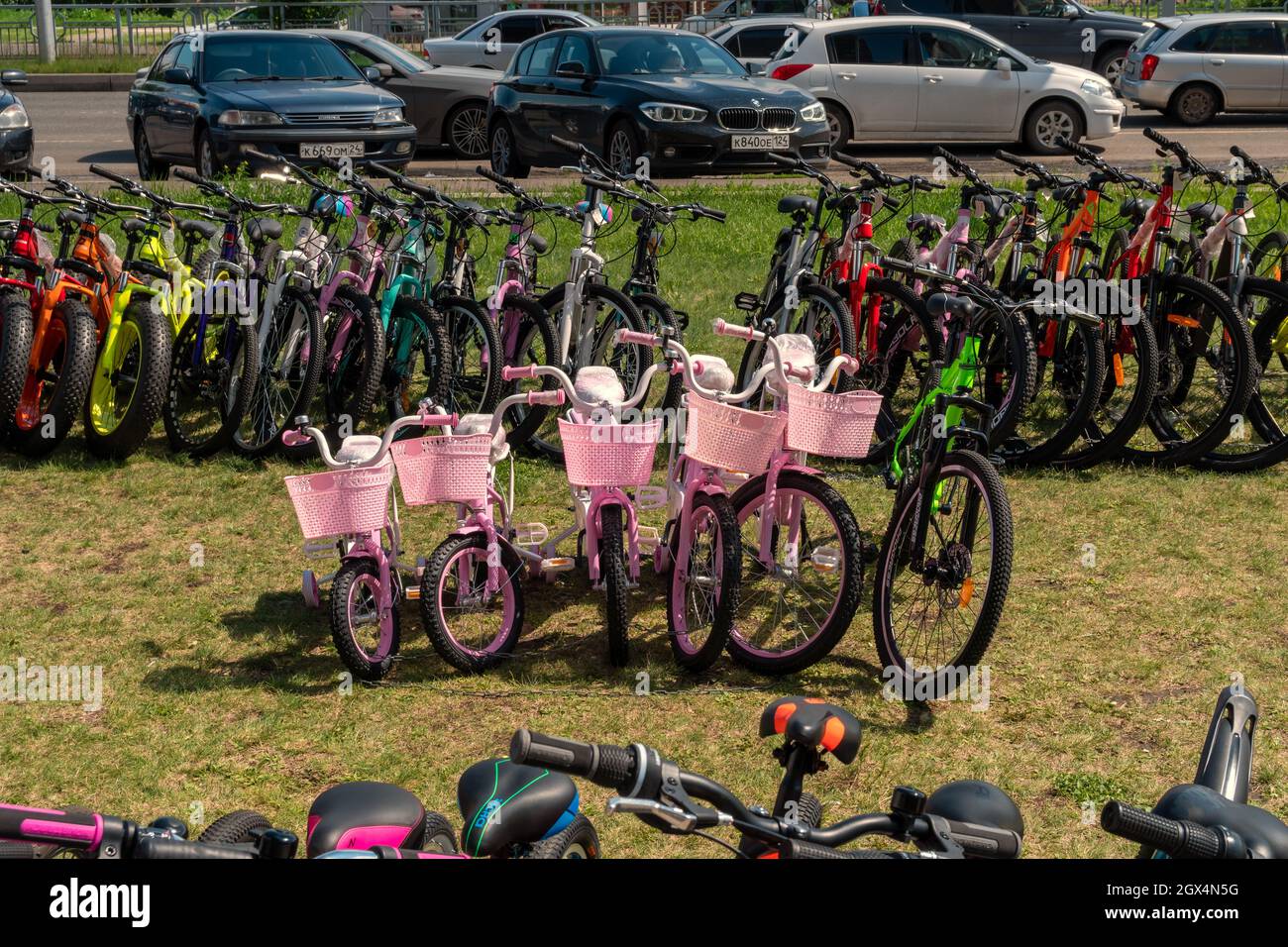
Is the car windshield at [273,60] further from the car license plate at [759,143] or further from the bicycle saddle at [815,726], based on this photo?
the bicycle saddle at [815,726]

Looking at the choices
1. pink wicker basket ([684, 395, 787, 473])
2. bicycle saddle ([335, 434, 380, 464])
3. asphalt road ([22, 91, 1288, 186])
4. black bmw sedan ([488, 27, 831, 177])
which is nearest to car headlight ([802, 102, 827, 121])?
black bmw sedan ([488, 27, 831, 177])

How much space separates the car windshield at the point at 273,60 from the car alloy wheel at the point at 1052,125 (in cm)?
750

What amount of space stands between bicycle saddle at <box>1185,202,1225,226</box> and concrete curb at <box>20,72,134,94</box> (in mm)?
22392

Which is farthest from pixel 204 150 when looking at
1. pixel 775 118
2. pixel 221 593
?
pixel 221 593

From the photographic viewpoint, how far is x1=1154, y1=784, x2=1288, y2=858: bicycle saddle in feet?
7.00

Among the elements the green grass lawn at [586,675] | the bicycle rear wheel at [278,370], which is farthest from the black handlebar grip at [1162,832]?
the bicycle rear wheel at [278,370]

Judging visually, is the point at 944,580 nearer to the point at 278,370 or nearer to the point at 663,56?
the point at 278,370

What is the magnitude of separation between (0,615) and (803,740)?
4612mm

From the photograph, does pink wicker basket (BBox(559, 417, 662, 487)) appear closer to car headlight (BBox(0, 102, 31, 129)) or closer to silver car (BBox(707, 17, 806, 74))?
car headlight (BBox(0, 102, 31, 129))

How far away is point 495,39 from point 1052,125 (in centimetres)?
858

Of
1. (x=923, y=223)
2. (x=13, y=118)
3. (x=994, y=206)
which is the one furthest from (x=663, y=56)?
(x=994, y=206)

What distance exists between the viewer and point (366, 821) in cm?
251
